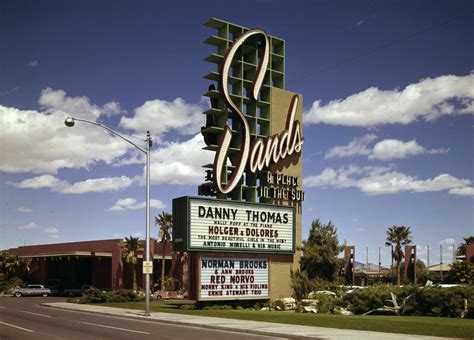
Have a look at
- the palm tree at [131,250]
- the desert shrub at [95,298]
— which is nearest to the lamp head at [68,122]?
the desert shrub at [95,298]

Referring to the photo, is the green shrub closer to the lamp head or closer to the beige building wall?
the beige building wall

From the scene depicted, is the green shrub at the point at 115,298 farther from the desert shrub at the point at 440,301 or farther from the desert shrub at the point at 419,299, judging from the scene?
the desert shrub at the point at 440,301

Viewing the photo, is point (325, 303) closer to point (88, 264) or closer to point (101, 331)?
point (101, 331)

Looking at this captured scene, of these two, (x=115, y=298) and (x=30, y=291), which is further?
(x=30, y=291)

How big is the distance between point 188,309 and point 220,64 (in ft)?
54.3

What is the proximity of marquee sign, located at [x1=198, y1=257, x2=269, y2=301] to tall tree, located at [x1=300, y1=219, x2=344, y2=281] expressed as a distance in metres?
4.24

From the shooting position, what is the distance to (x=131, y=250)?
66.8m

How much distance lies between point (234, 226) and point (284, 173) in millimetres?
7168

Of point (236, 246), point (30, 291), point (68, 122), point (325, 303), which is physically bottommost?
point (30, 291)

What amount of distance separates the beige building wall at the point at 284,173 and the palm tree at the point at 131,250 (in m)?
28.0

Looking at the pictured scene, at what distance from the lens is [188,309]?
121ft

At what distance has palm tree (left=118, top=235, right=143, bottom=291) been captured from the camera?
6606cm

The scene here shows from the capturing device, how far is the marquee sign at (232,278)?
120 ft

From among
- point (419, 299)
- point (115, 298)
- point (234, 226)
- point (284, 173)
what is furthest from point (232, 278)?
point (115, 298)
